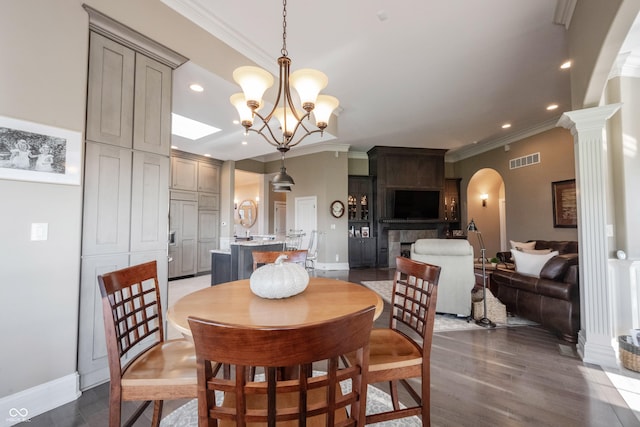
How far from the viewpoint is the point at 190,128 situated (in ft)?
15.0

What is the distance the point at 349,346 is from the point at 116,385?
3.66 feet

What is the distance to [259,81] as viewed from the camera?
1.94 meters

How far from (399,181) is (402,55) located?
4247 millimetres

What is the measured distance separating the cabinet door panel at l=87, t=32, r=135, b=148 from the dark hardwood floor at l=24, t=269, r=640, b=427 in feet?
6.38

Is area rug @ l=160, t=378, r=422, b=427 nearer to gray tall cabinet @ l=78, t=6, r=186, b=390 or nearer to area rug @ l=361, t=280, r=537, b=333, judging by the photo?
gray tall cabinet @ l=78, t=6, r=186, b=390

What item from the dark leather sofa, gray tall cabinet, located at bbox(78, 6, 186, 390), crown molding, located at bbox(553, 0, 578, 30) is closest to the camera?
gray tall cabinet, located at bbox(78, 6, 186, 390)

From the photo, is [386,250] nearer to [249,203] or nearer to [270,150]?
[270,150]

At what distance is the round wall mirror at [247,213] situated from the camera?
31.9ft

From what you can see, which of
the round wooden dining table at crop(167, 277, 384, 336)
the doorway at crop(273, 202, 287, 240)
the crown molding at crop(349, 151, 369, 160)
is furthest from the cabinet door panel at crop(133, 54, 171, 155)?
the doorway at crop(273, 202, 287, 240)

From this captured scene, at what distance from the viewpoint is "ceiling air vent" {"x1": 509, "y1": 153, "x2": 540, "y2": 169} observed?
18.8 ft

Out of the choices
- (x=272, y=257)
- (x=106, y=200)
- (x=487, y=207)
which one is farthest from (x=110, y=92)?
(x=487, y=207)

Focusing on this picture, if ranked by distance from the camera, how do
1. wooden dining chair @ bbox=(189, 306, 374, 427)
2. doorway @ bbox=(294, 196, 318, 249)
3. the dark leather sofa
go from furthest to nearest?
doorway @ bbox=(294, 196, 318, 249)
the dark leather sofa
wooden dining chair @ bbox=(189, 306, 374, 427)

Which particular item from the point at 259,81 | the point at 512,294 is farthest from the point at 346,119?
the point at 512,294

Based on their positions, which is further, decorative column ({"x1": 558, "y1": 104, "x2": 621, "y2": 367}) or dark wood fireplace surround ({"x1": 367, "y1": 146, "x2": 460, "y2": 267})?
dark wood fireplace surround ({"x1": 367, "y1": 146, "x2": 460, "y2": 267})
